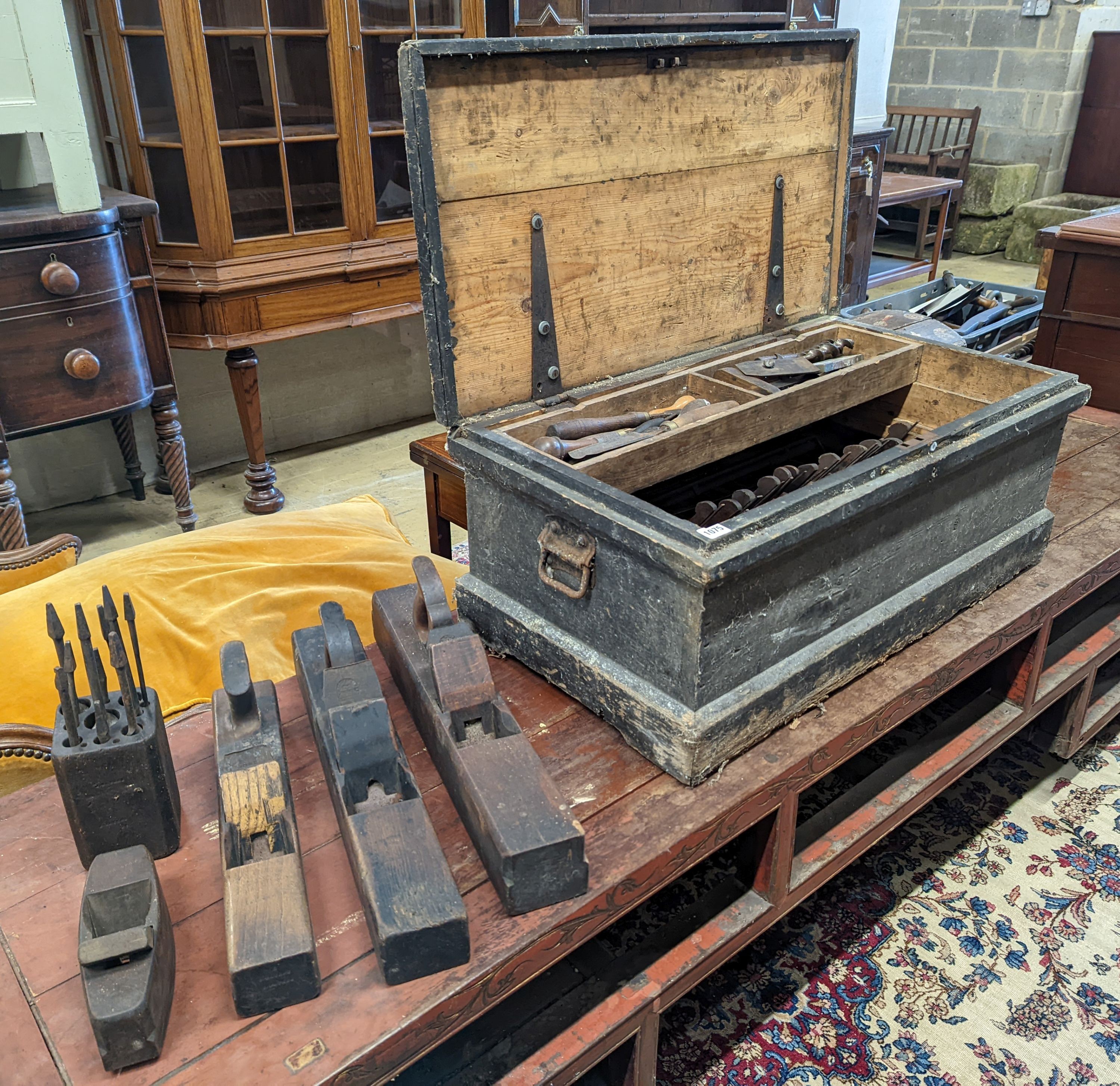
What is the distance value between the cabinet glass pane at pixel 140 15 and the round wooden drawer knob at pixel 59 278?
33.5 inches

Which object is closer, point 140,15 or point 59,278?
point 59,278

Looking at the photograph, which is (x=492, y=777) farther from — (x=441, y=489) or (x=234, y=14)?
(x=234, y=14)

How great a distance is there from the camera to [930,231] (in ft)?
24.7

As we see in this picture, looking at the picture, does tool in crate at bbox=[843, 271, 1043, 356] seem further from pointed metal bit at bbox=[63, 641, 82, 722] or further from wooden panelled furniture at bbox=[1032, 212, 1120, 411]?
pointed metal bit at bbox=[63, 641, 82, 722]

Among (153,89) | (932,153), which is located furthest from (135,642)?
(932,153)

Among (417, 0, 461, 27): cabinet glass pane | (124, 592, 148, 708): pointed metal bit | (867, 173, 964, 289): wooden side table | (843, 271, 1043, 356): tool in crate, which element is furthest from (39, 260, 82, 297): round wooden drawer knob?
(867, 173, 964, 289): wooden side table

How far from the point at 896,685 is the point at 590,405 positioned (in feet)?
2.18

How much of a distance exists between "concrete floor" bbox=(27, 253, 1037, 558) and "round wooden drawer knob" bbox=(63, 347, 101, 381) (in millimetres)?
747

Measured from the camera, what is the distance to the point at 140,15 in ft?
9.56

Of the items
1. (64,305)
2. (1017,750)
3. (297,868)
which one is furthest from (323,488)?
(297,868)

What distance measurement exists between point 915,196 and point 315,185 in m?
3.68

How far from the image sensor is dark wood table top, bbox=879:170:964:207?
536 cm

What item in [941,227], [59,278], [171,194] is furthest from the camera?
[941,227]

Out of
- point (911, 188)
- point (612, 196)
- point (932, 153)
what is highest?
point (612, 196)
